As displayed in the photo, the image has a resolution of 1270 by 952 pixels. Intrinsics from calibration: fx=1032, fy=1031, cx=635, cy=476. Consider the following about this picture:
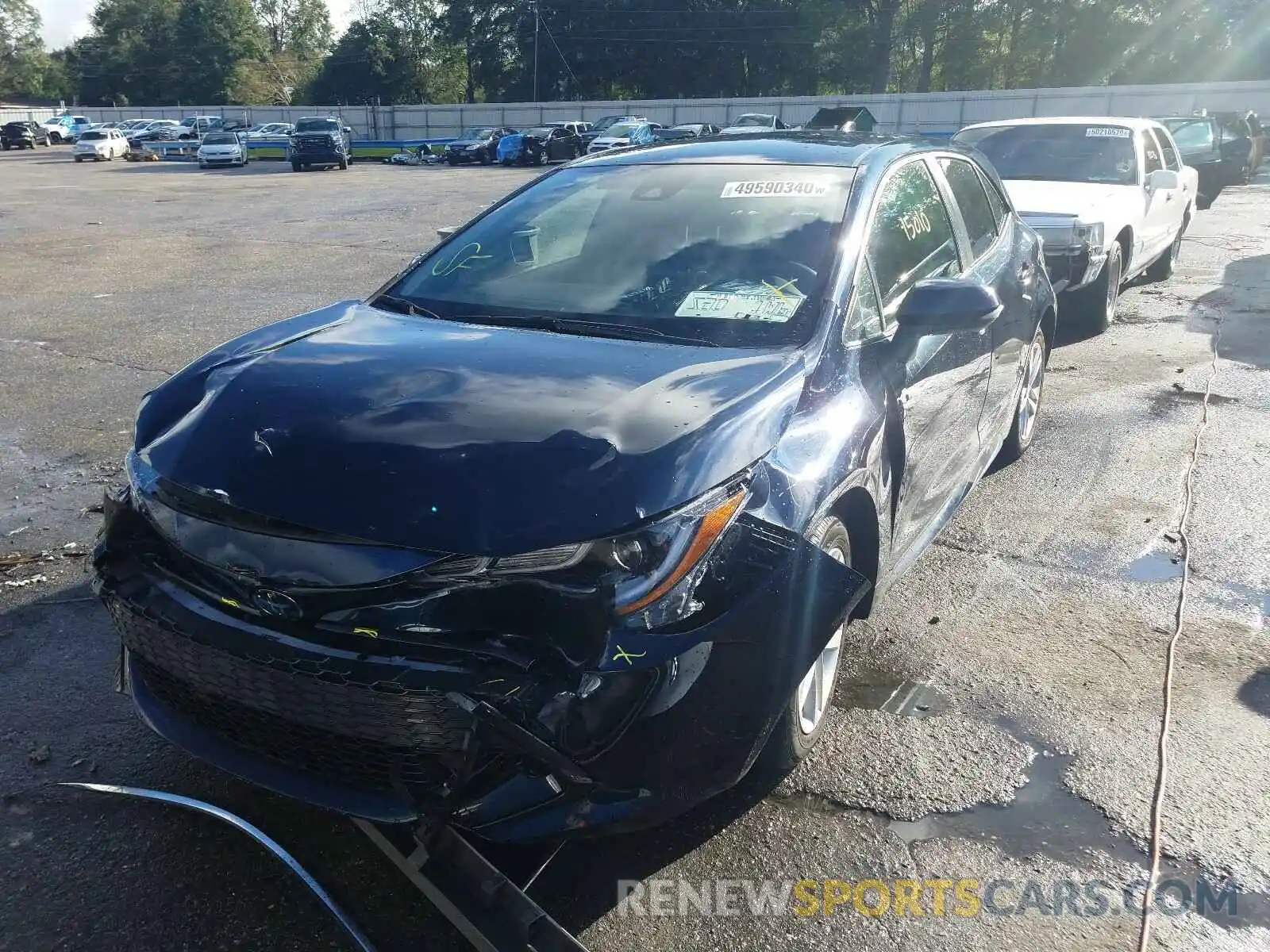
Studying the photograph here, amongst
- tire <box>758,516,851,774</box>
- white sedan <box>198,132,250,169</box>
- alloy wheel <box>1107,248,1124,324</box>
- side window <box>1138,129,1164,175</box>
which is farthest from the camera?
white sedan <box>198,132,250,169</box>

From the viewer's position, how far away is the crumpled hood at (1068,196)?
8.29 metres

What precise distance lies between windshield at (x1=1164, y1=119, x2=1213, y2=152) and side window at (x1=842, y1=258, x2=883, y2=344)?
57.5ft

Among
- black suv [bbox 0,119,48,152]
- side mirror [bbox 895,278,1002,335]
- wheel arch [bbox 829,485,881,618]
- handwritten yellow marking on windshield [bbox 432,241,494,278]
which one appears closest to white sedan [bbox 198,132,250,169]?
black suv [bbox 0,119,48,152]

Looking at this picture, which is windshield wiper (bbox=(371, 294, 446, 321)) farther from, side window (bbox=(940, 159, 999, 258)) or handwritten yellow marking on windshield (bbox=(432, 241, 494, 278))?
side window (bbox=(940, 159, 999, 258))

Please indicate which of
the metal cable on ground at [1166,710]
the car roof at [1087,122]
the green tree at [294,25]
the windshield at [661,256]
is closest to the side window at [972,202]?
the windshield at [661,256]

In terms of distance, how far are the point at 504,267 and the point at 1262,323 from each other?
8164 millimetres

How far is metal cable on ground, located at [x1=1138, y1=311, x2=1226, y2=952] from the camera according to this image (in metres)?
2.54

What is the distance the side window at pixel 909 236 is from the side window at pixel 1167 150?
7737 millimetres

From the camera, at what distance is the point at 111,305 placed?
33.1ft

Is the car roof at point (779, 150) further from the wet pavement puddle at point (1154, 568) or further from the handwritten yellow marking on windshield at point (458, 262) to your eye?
the wet pavement puddle at point (1154, 568)

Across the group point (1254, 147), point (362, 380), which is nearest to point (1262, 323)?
point (362, 380)

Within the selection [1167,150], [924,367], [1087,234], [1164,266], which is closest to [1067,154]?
[1167,150]

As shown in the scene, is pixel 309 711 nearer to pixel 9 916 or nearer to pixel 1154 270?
pixel 9 916

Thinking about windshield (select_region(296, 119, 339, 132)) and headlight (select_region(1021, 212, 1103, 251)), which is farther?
windshield (select_region(296, 119, 339, 132))
